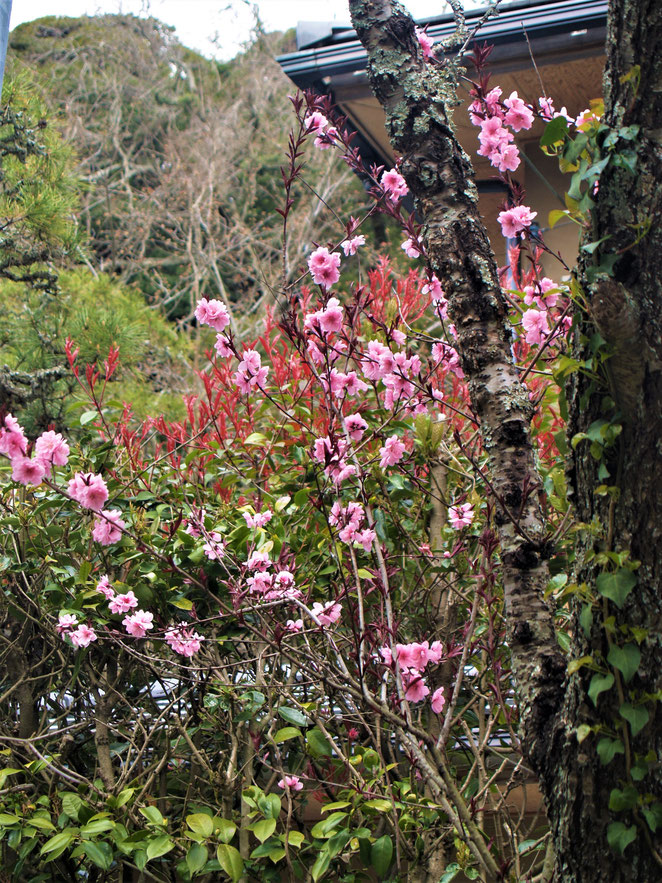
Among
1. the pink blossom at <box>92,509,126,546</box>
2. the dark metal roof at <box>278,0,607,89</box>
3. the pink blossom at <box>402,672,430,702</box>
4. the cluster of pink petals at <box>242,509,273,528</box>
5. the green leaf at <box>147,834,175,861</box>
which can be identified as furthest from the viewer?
the dark metal roof at <box>278,0,607,89</box>

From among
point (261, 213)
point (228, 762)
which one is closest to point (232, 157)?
point (261, 213)

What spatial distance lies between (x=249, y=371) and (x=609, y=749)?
115 centimetres

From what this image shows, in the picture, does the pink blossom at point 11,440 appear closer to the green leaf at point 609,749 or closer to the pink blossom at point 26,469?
the pink blossom at point 26,469

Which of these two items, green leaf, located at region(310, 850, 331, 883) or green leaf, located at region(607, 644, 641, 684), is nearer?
green leaf, located at region(607, 644, 641, 684)

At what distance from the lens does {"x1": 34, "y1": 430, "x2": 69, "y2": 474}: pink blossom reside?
5.46 feet

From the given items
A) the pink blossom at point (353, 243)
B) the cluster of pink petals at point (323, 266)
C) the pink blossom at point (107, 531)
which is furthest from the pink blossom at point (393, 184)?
the pink blossom at point (107, 531)

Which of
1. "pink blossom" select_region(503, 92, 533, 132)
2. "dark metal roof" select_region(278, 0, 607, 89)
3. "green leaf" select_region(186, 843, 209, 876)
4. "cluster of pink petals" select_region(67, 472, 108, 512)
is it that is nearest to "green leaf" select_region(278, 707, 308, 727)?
"green leaf" select_region(186, 843, 209, 876)

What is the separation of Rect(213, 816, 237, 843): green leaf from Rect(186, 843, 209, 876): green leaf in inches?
1.7

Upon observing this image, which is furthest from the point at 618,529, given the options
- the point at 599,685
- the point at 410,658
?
the point at 410,658

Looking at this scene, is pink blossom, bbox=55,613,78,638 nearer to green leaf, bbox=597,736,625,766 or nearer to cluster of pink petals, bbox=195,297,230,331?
cluster of pink petals, bbox=195,297,230,331

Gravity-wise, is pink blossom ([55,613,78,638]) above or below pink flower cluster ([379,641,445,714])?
above

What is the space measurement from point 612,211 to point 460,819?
38.8 inches

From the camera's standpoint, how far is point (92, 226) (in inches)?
473

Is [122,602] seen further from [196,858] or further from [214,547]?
[196,858]
